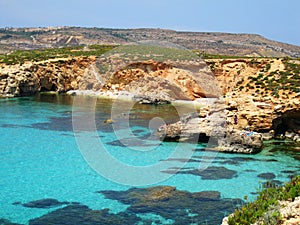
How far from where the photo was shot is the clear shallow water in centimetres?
1395

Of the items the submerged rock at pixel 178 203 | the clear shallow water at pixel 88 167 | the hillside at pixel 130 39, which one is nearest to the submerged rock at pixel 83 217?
the clear shallow water at pixel 88 167

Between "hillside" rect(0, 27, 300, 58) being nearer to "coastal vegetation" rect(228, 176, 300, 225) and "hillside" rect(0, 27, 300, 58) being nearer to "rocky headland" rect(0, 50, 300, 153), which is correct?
"rocky headland" rect(0, 50, 300, 153)

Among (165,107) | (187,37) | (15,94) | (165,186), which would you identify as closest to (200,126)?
(165,186)

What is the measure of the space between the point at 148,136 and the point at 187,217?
1353 cm

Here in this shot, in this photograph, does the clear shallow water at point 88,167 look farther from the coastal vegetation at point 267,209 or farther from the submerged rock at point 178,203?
the coastal vegetation at point 267,209

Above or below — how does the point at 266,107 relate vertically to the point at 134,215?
above

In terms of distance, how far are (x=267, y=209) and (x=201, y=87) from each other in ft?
128

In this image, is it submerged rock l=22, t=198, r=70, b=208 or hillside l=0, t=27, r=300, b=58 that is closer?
submerged rock l=22, t=198, r=70, b=208

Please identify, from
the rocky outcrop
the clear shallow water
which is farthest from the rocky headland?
the clear shallow water

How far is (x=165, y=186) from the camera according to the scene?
15453mm

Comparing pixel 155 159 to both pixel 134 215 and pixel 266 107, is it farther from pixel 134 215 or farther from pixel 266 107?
pixel 266 107

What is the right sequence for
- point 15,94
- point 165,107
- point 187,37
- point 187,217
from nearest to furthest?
point 187,217, point 165,107, point 15,94, point 187,37

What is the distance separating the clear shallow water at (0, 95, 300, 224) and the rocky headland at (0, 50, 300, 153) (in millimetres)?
1715

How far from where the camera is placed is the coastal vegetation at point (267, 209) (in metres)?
7.65
